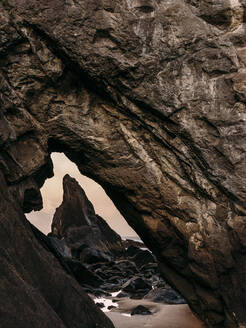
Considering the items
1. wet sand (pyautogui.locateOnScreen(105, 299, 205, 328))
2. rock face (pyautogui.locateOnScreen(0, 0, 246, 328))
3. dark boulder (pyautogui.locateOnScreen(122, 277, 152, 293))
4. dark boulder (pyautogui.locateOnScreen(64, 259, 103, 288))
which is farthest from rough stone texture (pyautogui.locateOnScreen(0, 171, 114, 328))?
dark boulder (pyautogui.locateOnScreen(122, 277, 152, 293))

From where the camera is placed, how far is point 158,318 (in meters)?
12.2

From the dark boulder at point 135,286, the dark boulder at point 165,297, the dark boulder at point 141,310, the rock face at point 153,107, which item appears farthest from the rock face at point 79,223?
the rock face at point 153,107

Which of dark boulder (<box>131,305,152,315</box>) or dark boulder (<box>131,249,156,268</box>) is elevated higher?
dark boulder (<box>131,249,156,268</box>)

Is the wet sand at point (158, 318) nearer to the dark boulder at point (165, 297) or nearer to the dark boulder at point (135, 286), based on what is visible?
the dark boulder at point (165, 297)

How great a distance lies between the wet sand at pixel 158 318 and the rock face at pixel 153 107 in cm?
110

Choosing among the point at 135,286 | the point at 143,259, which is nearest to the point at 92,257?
the point at 143,259

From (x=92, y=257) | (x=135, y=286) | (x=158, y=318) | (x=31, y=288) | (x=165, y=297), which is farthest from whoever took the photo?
(x=92, y=257)

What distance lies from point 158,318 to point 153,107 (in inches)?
292

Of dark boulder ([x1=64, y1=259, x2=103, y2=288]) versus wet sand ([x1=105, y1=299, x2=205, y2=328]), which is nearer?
wet sand ([x1=105, y1=299, x2=205, y2=328])

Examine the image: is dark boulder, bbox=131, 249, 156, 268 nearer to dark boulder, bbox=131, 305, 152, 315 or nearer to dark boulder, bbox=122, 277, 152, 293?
dark boulder, bbox=122, 277, 152, 293

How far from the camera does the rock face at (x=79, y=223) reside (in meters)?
36.6

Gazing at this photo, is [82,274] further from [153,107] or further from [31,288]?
[31,288]

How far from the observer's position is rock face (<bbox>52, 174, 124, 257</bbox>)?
120 feet

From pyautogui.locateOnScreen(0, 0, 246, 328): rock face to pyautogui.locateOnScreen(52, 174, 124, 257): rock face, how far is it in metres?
25.5
